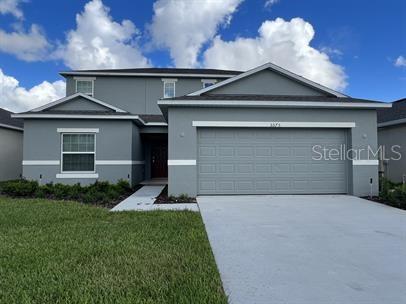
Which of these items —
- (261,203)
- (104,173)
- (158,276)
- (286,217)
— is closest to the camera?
(158,276)

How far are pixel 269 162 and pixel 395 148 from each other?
7630mm

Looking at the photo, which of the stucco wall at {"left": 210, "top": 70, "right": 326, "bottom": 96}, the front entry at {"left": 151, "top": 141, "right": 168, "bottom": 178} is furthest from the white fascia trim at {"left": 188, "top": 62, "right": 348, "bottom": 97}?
the front entry at {"left": 151, "top": 141, "right": 168, "bottom": 178}

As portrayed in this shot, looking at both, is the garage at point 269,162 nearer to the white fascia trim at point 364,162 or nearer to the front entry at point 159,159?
the white fascia trim at point 364,162

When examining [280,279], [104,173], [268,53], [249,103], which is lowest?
[280,279]

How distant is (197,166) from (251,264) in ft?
20.6

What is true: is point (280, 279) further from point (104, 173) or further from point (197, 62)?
point (197, 62)

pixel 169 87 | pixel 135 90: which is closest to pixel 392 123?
pixel 169 87

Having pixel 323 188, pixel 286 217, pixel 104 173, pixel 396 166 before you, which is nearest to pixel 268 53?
pixel 396 166

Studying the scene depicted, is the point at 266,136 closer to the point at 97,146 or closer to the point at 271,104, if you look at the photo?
the point at 271,104

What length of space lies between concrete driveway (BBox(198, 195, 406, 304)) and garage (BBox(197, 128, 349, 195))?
204 centimetres

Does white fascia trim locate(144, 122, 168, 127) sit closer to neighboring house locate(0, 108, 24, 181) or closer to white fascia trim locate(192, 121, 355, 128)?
white fascia trim locate(192, 121, 355, 128)

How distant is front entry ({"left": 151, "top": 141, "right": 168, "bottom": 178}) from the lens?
62.5 feet

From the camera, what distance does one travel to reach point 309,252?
→ 4723 millimetres

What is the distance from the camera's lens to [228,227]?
626 cm
